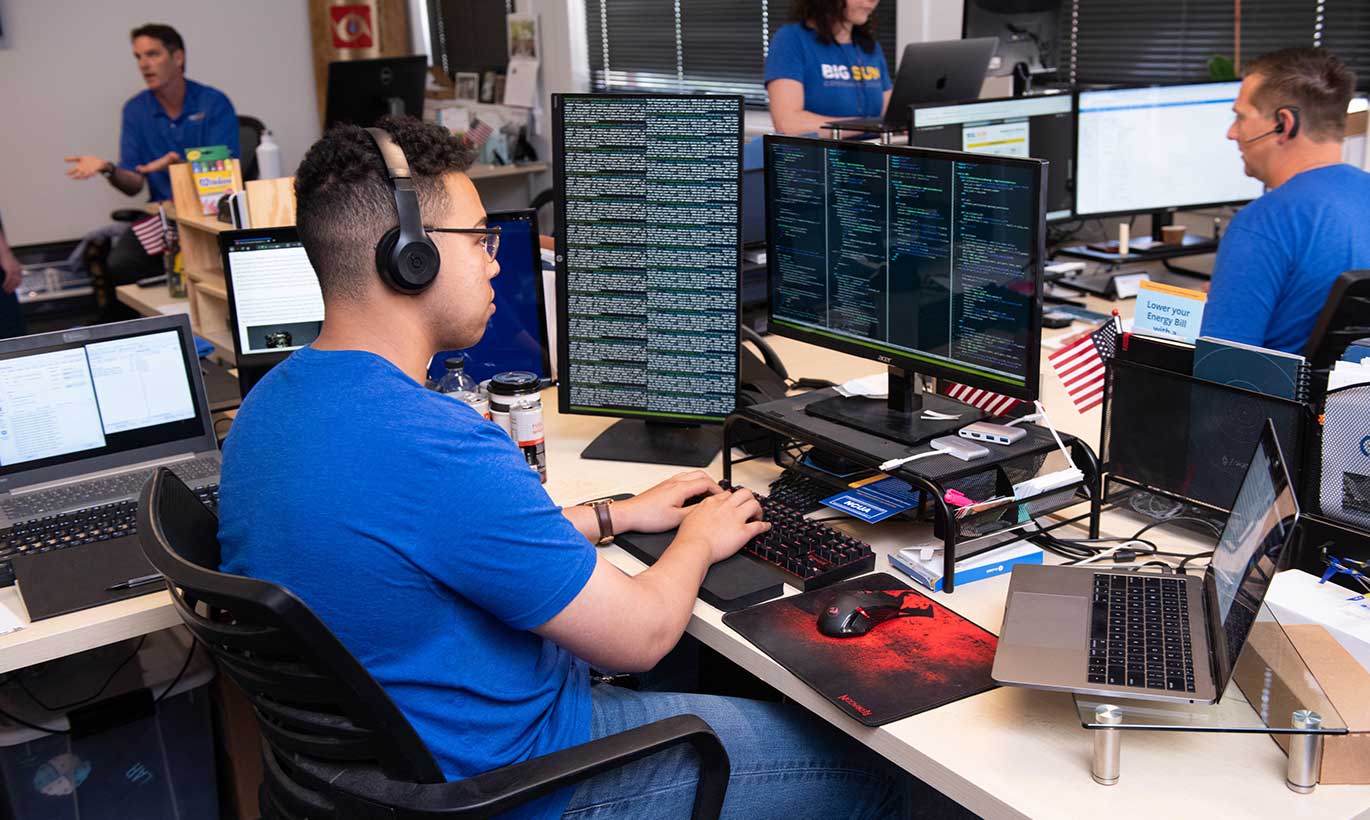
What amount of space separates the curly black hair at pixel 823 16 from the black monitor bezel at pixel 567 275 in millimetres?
2283

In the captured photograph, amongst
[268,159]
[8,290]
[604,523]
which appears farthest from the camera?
[8,290]

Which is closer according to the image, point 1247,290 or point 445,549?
point 445,549

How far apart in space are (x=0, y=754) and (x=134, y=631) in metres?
0.54

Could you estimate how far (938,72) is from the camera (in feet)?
11.8

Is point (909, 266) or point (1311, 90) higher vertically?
point (1311, 90)

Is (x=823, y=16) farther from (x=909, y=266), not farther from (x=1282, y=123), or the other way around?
(x=909, y=266)

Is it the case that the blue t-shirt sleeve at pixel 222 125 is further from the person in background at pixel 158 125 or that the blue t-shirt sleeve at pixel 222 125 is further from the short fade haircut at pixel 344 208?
the short fade haircut at pixel 344 208

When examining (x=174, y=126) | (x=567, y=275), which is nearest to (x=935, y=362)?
(x=567, y=275)

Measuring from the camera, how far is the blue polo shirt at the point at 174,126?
5.39 m

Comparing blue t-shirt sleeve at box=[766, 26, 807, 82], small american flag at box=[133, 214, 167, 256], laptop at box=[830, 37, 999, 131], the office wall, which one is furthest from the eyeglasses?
the office wall

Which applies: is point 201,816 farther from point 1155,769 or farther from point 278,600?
point 1155,769

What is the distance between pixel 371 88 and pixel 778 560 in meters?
3.90

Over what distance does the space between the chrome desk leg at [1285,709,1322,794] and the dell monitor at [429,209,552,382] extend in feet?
5.16

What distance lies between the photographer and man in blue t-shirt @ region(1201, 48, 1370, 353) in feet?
7.66
